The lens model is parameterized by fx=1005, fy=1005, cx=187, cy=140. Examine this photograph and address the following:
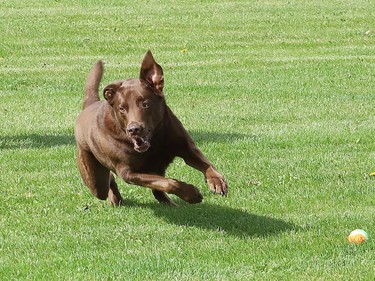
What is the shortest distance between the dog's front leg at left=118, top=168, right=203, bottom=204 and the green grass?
0.32m

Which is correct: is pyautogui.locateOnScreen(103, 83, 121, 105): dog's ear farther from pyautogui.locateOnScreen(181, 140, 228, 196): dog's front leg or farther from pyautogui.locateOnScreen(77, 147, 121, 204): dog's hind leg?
pyautogui.locateOnScreen(77, 147, 121, 204): dog's hind leg

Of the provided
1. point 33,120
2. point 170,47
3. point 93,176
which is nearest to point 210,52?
point 170,47

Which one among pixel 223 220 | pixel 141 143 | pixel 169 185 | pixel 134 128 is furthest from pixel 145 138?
pixel 223 220

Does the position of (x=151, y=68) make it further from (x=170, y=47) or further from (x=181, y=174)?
(x=170, y=47)

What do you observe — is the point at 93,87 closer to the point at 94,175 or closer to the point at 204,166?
the point at 94,175

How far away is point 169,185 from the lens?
6.64m

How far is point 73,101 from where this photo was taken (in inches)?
548

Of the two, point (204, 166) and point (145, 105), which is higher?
point (145, 105)

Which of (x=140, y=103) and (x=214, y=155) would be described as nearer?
(x=140, y=103)

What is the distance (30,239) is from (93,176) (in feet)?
3.45

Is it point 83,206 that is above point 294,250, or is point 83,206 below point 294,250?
below

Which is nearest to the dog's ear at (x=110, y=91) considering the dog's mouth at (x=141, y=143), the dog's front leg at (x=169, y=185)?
the dog's mouth at (x=141, y=143)

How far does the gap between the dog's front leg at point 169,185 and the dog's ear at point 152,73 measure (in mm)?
596

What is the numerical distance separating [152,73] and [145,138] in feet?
1.74
